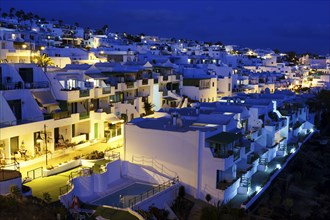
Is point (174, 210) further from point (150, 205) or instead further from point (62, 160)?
point (62, 160)

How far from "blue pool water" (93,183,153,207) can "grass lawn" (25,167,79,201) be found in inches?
87.4

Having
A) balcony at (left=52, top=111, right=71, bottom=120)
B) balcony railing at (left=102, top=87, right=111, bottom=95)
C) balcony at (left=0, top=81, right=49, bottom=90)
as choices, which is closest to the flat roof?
balcony at (left=52, top=111, right=71, bottom=120)

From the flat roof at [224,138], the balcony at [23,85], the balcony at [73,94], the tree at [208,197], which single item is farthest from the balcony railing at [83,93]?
the tree at [208,197]

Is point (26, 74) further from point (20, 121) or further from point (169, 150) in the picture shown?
point (169, 150)

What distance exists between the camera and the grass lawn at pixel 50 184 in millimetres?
21091

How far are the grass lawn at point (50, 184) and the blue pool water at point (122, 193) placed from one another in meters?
2.22

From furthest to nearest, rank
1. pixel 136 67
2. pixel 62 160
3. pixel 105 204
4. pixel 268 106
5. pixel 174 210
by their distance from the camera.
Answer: pixel 136 67, pixel 268 106, pixel 62 160, pixel 174 210, pixel 105 204

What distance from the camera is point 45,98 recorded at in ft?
101

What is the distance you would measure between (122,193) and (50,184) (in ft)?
13.2

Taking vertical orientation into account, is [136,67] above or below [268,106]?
above

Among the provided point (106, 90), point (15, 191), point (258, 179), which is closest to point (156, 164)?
point (258, 179)

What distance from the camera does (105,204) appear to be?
70.6 feet

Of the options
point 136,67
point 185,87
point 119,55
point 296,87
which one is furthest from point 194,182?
point 296,87

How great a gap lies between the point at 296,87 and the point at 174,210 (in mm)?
69163
